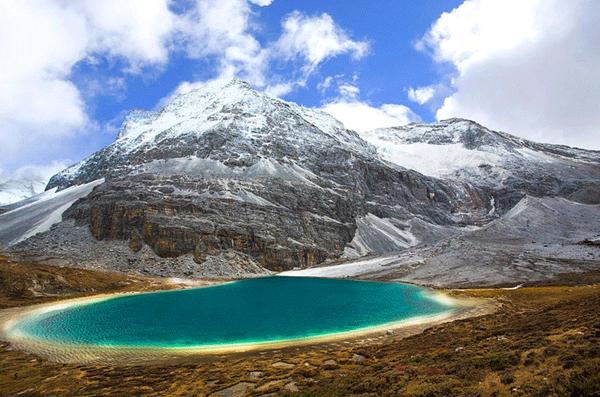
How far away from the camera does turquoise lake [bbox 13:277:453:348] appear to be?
139ft

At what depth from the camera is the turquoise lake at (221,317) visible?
139 ft

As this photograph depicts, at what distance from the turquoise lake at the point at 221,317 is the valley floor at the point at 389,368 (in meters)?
7.61

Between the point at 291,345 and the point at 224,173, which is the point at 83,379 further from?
the point at 224,173

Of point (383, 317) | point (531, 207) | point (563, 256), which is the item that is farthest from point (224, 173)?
point (383, 317)

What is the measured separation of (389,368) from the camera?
76.1ft

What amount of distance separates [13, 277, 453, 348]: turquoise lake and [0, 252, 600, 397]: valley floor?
300 inches

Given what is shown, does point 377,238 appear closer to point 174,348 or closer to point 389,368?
point 174,348

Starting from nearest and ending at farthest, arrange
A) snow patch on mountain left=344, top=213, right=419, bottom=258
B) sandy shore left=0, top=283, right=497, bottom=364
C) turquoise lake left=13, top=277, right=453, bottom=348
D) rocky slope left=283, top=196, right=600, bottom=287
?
sandy shore left=0, top=283, right=497, bottom=364, turquoise lake left=13, top=277, right=453, bottom=348, rocky slope left=283, top=196, right=600, bottom=287, snow patch on mountain left=344, top=213, right=419, bottom=258

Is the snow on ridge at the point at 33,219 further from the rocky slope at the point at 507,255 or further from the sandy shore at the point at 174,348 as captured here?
the sandy shore at the point at 174,348

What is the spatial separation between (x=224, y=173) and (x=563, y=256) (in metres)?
138

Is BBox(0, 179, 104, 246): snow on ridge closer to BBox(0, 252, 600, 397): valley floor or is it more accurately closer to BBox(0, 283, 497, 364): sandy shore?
BBox(0, 283, 497, 364): sandy shore

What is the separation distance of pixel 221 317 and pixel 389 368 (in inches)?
1415

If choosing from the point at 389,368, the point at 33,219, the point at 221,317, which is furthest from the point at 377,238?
the point at 389,368

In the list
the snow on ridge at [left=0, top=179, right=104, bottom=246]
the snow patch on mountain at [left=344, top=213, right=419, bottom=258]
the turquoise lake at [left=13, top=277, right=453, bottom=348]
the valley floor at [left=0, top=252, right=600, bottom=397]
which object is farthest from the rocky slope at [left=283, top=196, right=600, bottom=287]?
the snow on ridge at [left=0, top=179, right=104, bottom=246]
